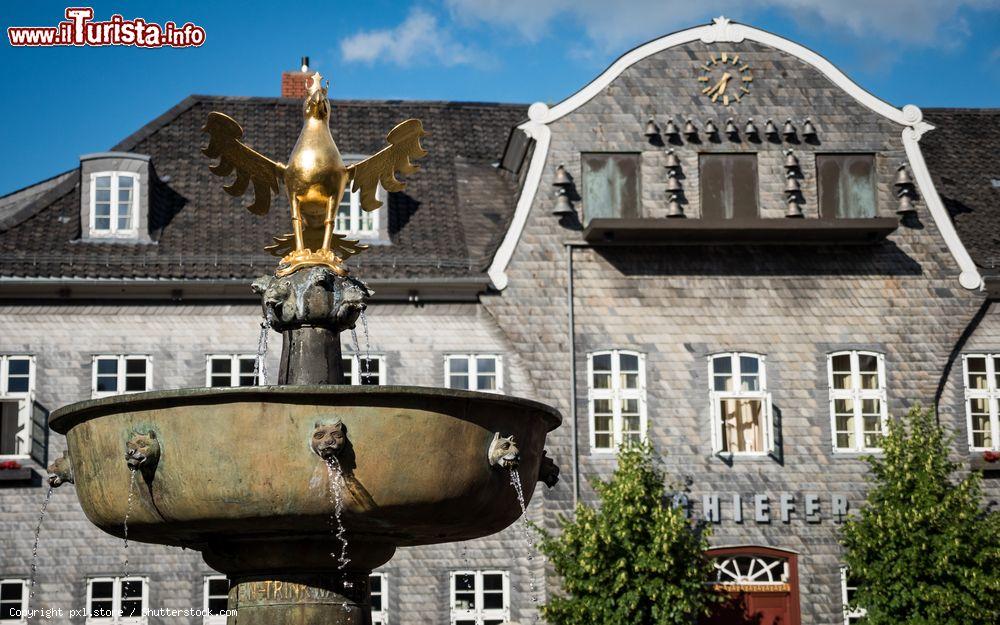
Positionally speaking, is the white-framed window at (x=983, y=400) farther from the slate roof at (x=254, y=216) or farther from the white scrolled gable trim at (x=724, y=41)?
the slate roof at (x=254, y=216)

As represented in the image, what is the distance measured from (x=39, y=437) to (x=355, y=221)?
260 inches

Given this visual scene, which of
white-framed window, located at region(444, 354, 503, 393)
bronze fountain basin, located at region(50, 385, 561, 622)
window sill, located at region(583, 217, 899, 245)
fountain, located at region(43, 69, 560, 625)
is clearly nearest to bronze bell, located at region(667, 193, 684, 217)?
window sill, located at region(583, 217, 899, 245)

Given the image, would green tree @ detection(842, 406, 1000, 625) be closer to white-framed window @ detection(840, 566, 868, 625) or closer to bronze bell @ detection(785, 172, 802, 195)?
white-framed window @ detection(840, 566, 868, 625)

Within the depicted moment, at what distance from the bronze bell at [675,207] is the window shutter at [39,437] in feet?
36.4

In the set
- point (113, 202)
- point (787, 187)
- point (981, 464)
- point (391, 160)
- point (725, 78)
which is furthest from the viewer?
point (725, 78)

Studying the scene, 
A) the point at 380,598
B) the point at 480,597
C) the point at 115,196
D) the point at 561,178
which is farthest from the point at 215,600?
the point at 561,178

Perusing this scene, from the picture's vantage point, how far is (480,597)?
82.8 ft

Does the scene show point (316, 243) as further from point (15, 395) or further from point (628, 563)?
point (15, 395)

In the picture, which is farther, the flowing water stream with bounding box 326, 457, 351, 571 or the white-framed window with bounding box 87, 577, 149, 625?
the white-framed window with bounding box 87, 577, 149, 625

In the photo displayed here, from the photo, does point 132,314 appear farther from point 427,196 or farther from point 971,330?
point 971,330

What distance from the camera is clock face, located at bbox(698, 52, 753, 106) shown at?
27641 mm

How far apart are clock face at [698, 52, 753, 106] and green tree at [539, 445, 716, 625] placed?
7643mm

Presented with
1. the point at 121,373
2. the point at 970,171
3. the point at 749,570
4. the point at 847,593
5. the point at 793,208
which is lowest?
the point at 847,593

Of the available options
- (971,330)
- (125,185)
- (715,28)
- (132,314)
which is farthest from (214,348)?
(971,330)
